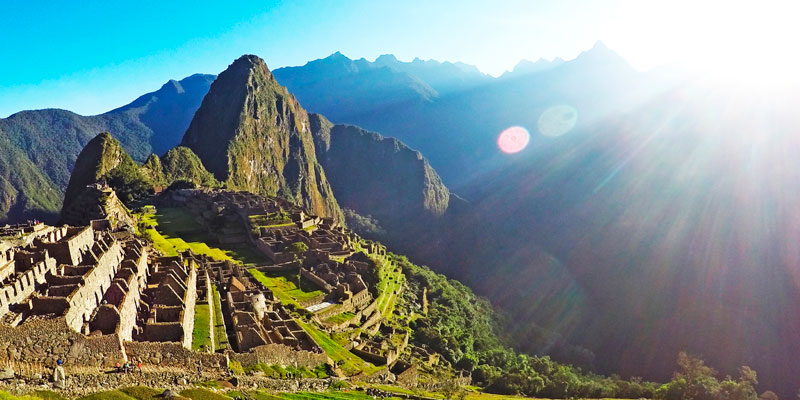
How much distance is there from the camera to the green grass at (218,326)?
69.5ft

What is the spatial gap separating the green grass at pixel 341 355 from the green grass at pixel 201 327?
673 cm

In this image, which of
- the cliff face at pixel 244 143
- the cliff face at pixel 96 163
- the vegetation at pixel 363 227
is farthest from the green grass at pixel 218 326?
the cliff face at pixel 244 143

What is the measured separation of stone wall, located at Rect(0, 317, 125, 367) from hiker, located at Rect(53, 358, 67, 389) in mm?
508

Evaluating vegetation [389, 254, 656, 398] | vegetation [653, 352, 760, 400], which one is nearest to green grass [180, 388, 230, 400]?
vegetation [389, 254, 656, 398]

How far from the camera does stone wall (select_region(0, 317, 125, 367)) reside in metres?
12.9

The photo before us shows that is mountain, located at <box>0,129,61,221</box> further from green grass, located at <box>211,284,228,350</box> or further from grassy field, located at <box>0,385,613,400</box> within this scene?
grassy field, located at <box>0,385,613,400</box>

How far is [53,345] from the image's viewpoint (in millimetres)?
13742

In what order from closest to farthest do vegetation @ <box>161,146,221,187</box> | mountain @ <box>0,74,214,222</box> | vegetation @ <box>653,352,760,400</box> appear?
vegetation @ <box>653,352,760,400</box>, vegetation @ <box>161,146,221,187</box>, mountain @ <box>0,74,214,222</box>

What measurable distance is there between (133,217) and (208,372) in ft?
157

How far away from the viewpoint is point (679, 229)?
15625 centimetres

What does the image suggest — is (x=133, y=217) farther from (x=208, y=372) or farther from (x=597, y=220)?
(x=597, y=220)

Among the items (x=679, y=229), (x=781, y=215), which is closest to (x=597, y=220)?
(x=679, y=229)

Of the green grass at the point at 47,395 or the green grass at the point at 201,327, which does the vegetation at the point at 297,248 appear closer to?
the green grass at the point at 201,327

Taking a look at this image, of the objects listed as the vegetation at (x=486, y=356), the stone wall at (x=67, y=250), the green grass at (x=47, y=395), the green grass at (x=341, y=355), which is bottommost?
the vegetation at (x=486, y=356)
